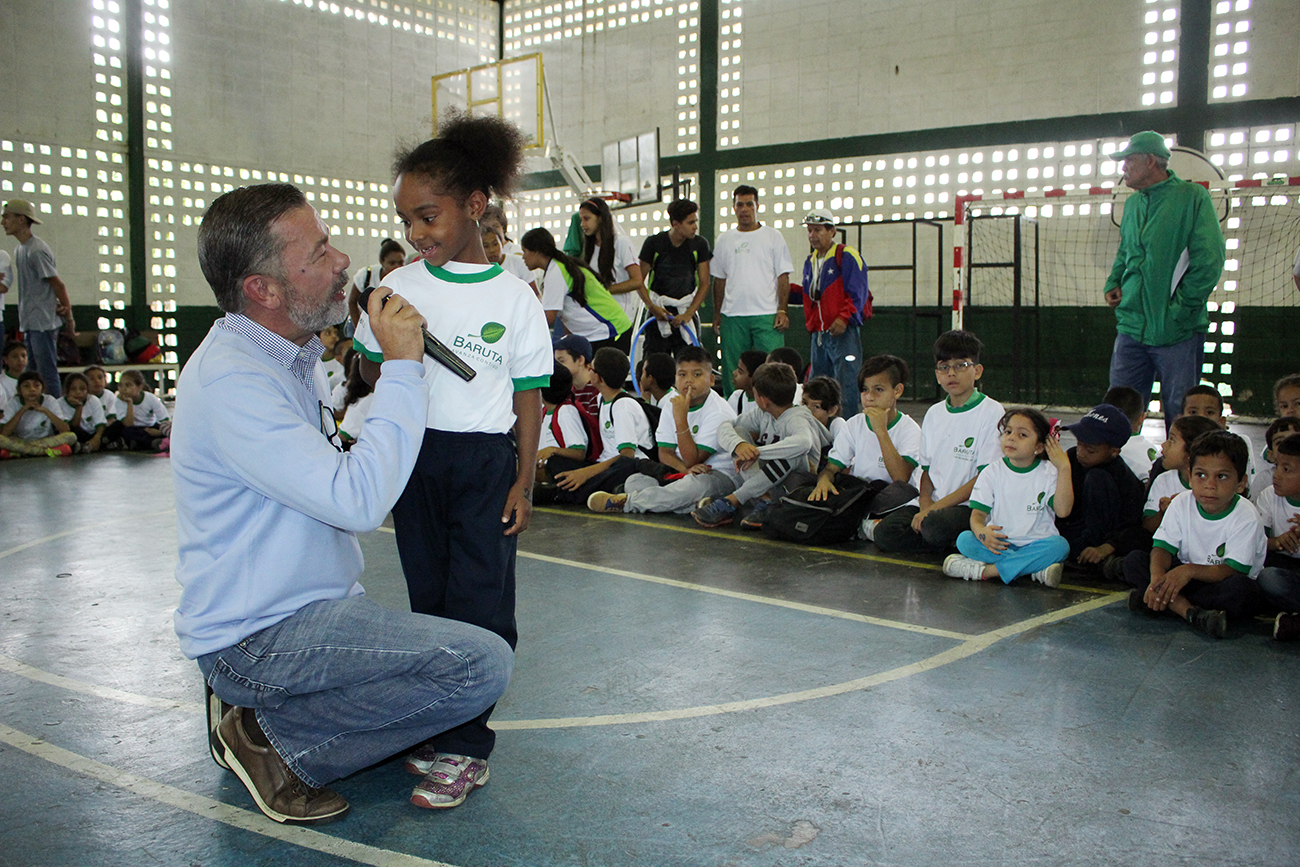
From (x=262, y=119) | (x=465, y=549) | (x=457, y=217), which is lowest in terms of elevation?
(x=465, y=549)

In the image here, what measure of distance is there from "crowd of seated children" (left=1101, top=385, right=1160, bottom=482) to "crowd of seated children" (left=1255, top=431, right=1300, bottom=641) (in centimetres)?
81

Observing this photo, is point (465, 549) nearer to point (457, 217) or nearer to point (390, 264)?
point (457, 217)

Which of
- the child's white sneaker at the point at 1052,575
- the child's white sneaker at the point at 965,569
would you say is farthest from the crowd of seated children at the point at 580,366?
the child's white sneaker at the point at 1052,575

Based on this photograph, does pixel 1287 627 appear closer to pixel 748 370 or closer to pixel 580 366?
pixel 748 370

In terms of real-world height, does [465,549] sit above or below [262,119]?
below

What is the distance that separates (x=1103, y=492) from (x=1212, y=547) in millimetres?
741

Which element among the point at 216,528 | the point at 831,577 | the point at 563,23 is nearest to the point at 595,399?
the point at 831,577

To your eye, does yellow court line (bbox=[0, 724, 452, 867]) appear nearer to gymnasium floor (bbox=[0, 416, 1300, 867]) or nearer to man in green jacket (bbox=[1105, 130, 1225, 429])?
gymnasium floor (bbox=[0, 416, 1300, 867])

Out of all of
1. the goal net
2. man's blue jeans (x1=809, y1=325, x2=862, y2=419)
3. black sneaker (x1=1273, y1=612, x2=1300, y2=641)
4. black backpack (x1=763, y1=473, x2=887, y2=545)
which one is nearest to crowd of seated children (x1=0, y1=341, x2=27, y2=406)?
man's blue jeans (x1=809, y1=325, x2=862, y2=419)

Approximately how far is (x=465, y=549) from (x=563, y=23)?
14.6 meters

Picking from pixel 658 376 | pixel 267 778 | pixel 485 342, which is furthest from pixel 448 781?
pixel 658 376

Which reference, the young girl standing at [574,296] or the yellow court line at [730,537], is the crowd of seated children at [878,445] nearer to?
the yellow court line at [730,537]

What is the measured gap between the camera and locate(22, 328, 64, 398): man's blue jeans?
9.11 m

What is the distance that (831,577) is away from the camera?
4.28m
